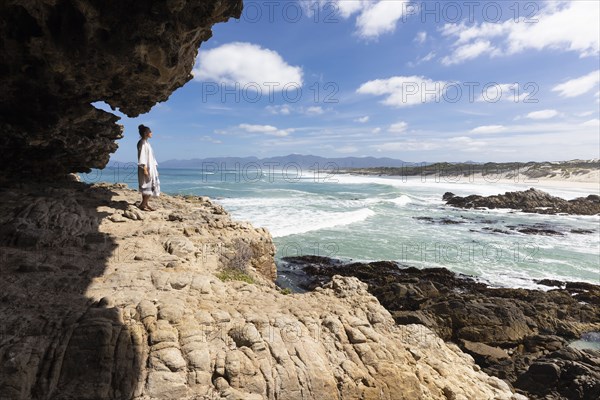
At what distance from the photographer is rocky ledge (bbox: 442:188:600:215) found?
36594 mm

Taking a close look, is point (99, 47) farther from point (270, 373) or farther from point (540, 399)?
point (540, 399)

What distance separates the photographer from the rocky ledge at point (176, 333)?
3463mm

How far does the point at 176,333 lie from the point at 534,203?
148 ft

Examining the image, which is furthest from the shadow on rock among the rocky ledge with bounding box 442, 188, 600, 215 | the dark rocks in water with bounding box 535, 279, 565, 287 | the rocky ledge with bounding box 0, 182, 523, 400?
the rocky ledge with bounding box 442, 188, 600, 215

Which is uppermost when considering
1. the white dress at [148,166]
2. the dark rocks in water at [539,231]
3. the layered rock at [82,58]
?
the layered rock at [82,58]

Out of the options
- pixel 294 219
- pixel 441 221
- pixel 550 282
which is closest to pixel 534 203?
pixel 441 221

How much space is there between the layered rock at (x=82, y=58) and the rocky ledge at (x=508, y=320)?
6.97m

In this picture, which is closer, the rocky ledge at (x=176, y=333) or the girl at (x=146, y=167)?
the rocky ledge at (x=176, y=333)

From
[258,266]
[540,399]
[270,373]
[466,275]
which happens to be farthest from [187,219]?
[466,275]

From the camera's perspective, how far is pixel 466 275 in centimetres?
1512

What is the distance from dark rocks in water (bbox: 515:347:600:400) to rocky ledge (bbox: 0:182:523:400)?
5.66ft

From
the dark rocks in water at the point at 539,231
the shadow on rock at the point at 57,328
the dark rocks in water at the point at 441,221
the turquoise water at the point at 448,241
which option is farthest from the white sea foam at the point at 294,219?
the shadow on rock at the point at 57,328

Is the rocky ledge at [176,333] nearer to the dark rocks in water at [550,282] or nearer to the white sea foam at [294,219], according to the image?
the dark rocks in water at [550,282]

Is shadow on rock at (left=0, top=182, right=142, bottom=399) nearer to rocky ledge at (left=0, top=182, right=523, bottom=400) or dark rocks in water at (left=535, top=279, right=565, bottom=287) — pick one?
rocky ledge at (left=0, top=182, right=523, bottom=400)
